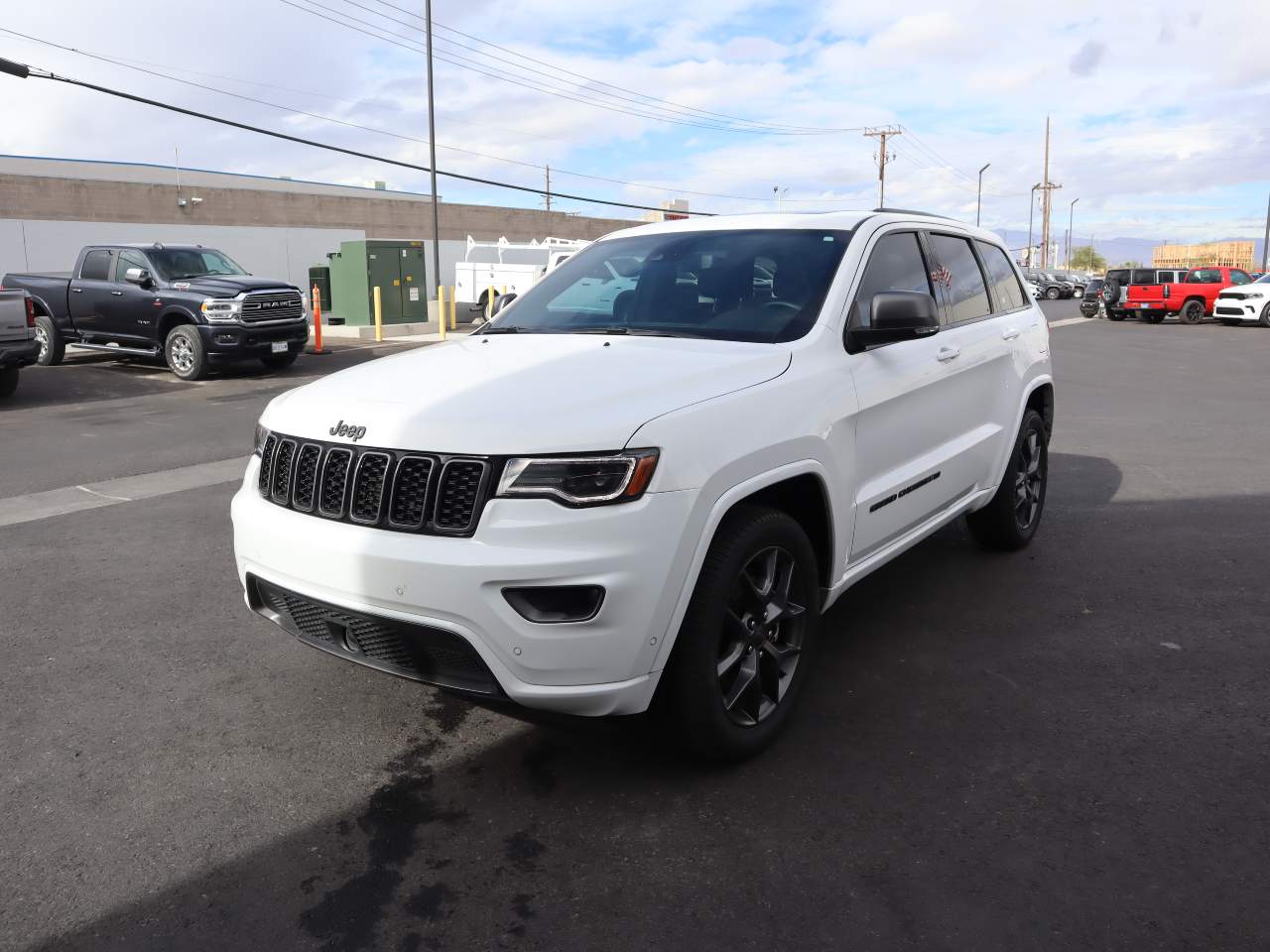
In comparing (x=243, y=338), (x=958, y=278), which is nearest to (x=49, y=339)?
(x=243, y=338)

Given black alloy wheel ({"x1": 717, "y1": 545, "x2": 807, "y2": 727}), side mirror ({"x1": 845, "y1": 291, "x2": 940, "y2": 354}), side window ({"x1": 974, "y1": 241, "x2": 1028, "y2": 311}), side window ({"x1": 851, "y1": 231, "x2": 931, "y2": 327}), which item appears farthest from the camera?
side window ({"x1": 974, "y1": 241, "x2": 1028, "y2": 311})

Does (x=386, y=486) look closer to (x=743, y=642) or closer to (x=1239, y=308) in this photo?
(x=743, y=642)

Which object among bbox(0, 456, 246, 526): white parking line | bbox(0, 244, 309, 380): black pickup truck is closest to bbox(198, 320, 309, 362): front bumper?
bbox(0, 244, 309, 380): black pickup truck

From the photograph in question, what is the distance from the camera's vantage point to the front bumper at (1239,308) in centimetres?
2964

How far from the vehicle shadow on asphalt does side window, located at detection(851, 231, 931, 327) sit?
4.78 feet

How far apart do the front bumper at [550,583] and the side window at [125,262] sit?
1471cm

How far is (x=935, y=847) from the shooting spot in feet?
9.66

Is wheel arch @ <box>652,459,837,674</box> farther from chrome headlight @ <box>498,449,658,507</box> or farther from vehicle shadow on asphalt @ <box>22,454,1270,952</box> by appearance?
vehicle shadow on asphalt @ <box>22,454,1270,952</box>

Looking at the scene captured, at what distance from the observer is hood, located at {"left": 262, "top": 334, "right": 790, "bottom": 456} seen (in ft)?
9.56

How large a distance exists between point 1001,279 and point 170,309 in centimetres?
1303

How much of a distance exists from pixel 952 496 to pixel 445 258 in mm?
48041

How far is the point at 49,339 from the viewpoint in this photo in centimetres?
1617

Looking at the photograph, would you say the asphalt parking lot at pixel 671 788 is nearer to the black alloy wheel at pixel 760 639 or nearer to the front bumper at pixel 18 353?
the black alloy wheel at pixel 760 639

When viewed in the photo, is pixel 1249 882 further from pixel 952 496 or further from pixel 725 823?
pixel 952 496
